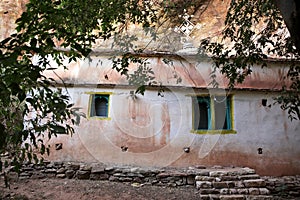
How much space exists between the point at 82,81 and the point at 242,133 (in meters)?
4.86

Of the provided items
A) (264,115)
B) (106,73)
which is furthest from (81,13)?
(264,115)

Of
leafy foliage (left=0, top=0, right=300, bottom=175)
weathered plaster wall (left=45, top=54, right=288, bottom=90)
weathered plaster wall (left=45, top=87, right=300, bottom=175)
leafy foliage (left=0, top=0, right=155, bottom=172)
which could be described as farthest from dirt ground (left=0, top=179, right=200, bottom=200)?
weathered plaster wall (left=45, top=54, right=288, bottom=90)

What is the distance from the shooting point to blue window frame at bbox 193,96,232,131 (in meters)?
8.36

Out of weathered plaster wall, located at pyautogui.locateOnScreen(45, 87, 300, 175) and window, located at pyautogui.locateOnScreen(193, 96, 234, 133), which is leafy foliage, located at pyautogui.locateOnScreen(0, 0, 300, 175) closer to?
→ weathered plaster wall, located at pyautogui.locateOnScreen(45, 87, 300, 175)

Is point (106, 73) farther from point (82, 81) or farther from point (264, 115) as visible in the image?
point (264, 115)

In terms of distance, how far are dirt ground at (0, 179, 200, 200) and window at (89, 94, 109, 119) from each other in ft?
6.61

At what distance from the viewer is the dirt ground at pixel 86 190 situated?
5.98m

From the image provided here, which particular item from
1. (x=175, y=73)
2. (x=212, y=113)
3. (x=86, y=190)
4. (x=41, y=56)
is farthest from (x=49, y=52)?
(x=212, y=113)

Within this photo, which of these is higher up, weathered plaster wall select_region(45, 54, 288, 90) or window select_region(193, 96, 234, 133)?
weathered plaster wall select_region(45, 54, 288, 90)

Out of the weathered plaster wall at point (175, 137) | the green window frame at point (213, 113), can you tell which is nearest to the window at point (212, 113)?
the green window frame at point (213, 113)

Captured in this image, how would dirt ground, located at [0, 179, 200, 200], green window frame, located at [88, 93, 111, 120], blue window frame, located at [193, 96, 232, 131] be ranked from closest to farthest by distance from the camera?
1. dirt ground, located at [0, 179, 200, 200]
2. green window frame, located at [88, 93, 111, 120]
3. blue window frame, located at [193, 96, 232, 131]

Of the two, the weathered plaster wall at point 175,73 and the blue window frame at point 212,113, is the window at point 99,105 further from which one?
the blue window frame at point 212,113

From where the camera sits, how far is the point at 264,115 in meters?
8.35

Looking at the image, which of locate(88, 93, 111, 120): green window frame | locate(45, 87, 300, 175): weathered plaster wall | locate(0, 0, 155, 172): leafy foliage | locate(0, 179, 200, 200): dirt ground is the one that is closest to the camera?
locate(0, 0, 155, 172): leafy foliage
